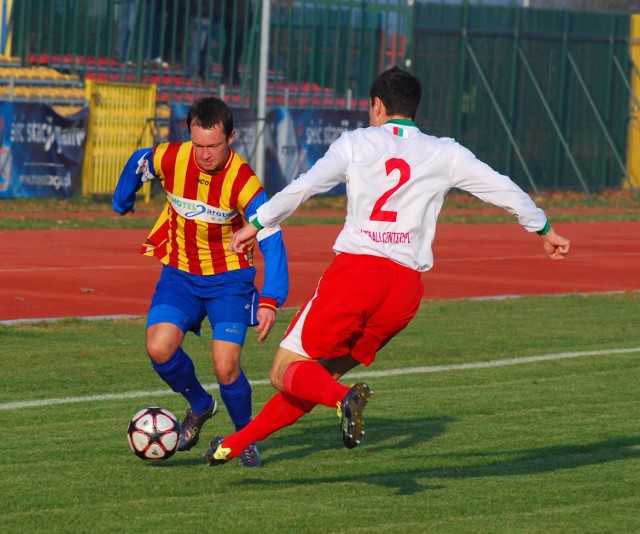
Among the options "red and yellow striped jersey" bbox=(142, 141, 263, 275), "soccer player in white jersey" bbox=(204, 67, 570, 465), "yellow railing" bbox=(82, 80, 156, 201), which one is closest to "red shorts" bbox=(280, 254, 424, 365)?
"soccer player in white jersey" bbox=(204, 67, 570, 465)

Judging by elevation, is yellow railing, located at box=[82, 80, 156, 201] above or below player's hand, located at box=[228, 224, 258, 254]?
below

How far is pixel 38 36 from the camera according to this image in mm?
32188

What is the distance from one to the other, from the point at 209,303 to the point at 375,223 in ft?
4.78

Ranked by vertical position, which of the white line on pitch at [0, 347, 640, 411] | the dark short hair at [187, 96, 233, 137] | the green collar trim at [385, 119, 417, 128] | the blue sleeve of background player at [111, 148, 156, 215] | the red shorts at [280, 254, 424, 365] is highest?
the green collar trim at [385, 119, 417, 128]

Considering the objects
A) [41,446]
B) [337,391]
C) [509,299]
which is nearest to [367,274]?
[337,391]

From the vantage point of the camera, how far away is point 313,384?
6.39m

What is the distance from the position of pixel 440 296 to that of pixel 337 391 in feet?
33.3

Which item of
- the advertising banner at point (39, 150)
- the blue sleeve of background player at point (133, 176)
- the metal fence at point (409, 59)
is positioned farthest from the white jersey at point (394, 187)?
the metal fence at point (409, 59)

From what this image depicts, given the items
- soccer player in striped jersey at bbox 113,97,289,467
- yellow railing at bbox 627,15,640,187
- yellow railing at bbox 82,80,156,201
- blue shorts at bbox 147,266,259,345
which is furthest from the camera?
yellow railing at bbox 627,15,640,187

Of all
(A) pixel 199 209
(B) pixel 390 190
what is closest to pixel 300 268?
(A) pixel 199 209

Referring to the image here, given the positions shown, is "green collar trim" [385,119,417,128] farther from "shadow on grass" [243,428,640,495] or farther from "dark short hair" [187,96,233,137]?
"shadow on grass" [243,428,640,495]

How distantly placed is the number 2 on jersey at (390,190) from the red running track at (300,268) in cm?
768

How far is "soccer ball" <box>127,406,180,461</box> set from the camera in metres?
7.15

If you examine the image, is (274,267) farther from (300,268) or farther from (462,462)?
(300,268)
